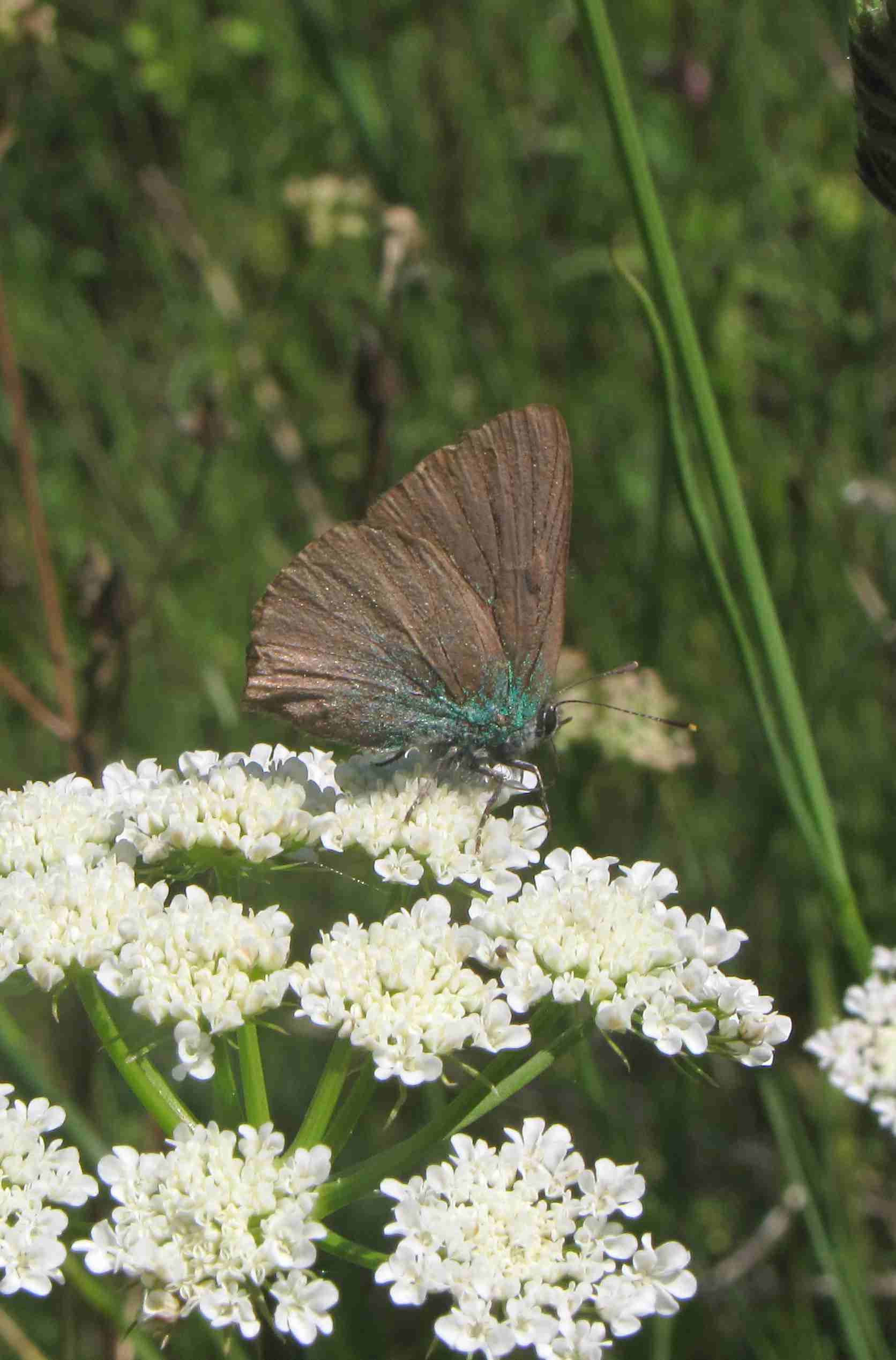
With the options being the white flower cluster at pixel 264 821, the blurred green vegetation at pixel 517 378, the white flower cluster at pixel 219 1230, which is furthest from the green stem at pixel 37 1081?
the blurred green vegetation at pixel 517 378

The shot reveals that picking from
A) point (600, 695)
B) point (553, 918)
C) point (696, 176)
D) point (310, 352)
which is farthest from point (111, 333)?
point (553, 918)

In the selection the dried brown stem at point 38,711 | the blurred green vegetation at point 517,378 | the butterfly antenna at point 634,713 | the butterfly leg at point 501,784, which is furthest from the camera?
the blurred green vegetation at point 517,378

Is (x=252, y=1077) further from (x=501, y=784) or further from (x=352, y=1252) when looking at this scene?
(x=501, y=784)

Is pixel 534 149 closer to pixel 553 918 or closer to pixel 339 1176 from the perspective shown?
pixel 553 918

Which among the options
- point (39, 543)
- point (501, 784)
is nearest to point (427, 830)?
point (501, 784)

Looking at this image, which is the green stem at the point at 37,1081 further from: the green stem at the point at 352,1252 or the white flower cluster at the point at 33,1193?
the green stem at the point at 352,1252
